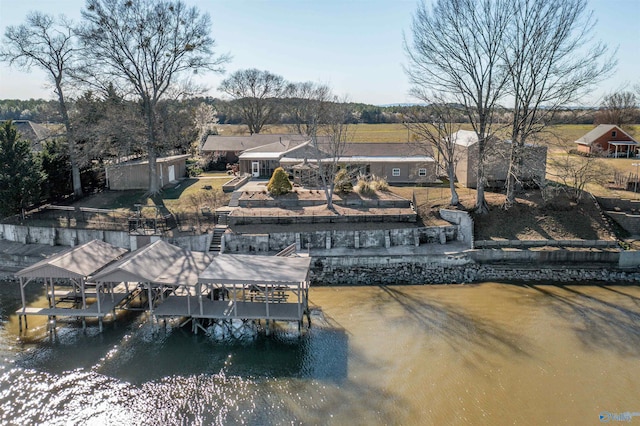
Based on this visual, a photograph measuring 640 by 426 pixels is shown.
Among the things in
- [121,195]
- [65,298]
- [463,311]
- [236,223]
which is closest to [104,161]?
[121,195]

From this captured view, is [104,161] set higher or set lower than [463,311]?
higher

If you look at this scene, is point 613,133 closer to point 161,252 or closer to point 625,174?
point 625,174

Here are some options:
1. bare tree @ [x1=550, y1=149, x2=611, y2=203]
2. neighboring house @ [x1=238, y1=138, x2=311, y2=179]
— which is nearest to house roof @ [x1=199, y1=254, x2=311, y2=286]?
bare tree @ [x1=550, y1=149, x2=611, y2=203]

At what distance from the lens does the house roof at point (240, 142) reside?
41219mm

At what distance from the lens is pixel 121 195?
1184 inches

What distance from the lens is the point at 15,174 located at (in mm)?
24453

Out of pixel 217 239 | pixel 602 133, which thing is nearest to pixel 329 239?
pixel 217 239

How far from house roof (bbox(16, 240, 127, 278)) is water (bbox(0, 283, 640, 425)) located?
198cm

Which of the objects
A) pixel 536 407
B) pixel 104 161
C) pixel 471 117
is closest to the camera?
pixel 536 407

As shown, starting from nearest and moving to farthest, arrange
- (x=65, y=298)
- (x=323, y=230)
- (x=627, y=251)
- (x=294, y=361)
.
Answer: (x=294, y=361)
(x=65, y=298)
(x=627, y=251)
(x=323, y=230)

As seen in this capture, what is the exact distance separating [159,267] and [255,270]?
3619 mm

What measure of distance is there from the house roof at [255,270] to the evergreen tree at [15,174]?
14.0m

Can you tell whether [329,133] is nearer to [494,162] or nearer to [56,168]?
[494,162]

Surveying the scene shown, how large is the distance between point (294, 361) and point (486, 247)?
39.5 ft
